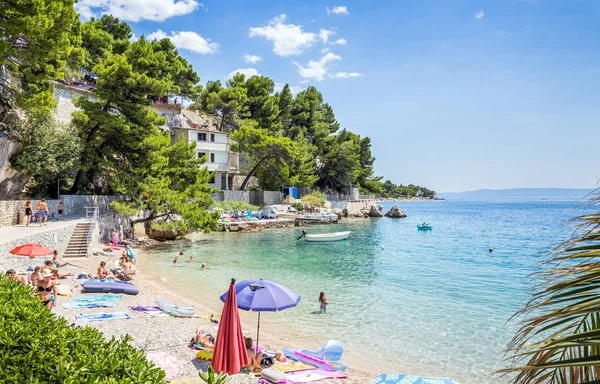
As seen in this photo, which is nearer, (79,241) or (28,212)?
(28,212)

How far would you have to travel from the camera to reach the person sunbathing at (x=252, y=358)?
895 cm

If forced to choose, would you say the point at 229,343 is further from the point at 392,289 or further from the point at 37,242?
the point at 37,242

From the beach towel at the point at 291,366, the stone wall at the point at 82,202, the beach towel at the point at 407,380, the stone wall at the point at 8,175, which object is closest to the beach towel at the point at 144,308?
the beach towel at the point at 291,366

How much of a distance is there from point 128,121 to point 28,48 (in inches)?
312

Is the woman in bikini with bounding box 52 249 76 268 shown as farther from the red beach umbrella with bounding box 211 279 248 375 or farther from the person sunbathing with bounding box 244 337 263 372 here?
the red beach umbrella with bounding box 211 279 248 375

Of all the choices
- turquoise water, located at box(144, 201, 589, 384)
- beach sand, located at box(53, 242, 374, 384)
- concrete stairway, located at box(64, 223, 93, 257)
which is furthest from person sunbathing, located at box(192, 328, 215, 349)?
concrete stairway, located at box(64, 223, 93, 257)

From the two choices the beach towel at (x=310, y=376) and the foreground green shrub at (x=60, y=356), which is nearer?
the foreground green shrub at (x=60, y=356)

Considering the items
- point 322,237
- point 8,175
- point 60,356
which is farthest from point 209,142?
point 60,356

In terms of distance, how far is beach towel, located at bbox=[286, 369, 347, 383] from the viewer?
872 centimetres

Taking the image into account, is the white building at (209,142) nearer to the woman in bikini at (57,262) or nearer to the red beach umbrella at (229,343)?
the woman in bikini at (57,262)

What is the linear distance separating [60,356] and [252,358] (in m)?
5.72

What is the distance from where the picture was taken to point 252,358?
Result: 356 inches

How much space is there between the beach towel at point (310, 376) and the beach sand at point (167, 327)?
22 cm

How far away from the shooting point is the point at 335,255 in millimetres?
28312
